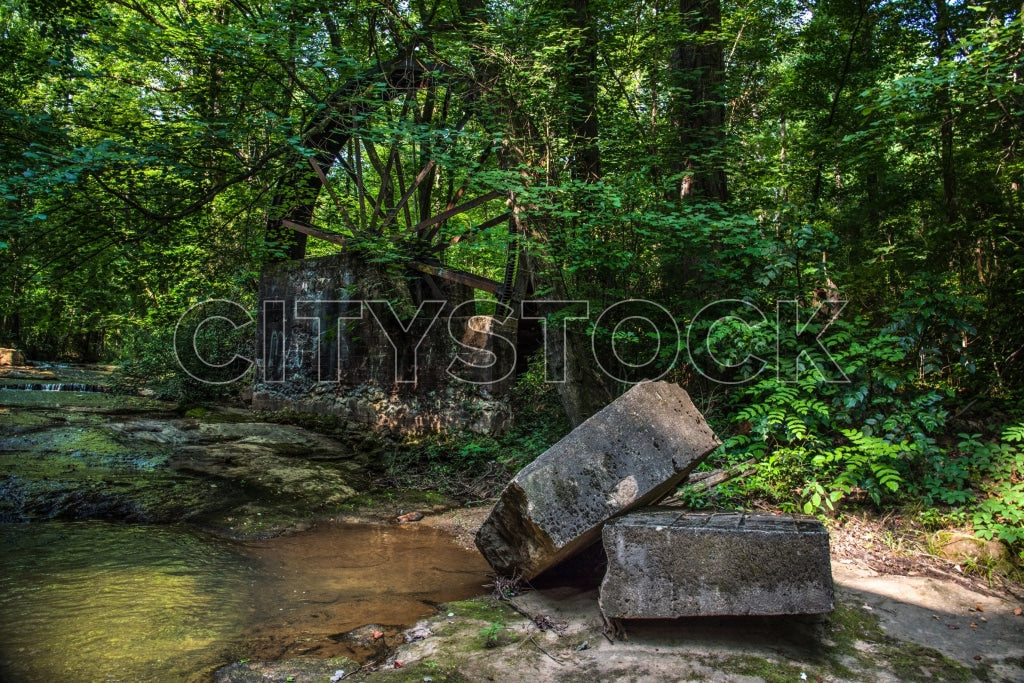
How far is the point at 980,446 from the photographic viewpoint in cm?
425

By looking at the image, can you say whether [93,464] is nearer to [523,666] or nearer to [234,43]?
[234,43]

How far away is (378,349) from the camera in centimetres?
864

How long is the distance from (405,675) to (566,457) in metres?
1.38

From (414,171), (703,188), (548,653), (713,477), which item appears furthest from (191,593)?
(414,171)

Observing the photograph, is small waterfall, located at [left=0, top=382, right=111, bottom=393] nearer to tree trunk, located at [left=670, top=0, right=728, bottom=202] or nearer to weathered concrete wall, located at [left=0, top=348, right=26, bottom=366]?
weathered concrete wall, located at [left=0, top=348, right=26, bottom=366]

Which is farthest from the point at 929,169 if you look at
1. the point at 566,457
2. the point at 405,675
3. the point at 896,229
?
the point at 405,675

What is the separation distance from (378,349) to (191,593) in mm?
5239

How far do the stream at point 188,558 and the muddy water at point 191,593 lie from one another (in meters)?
0.01

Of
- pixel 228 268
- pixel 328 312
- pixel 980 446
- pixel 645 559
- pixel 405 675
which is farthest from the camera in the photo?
pixel 328 312

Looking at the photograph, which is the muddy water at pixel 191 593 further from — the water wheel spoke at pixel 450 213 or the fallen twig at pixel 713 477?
the water wheel spoke at pixel 450 213

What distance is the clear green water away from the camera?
8.95ft

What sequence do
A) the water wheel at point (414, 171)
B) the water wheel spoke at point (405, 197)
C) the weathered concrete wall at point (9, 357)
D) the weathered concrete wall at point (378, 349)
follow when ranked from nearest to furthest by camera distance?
1. the water wheel at point (414, 171)
2. the water wheel spoke at point (405, 197)
3. the weathered concrete wall at point (378, 349)
4. the weathered concrete wall at point (9, 357)

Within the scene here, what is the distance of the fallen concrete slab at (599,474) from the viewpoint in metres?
3.21

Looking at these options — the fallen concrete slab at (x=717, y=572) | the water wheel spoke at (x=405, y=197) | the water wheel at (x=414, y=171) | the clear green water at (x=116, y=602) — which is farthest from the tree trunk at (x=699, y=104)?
the clear green water at (x=116, y=602)
